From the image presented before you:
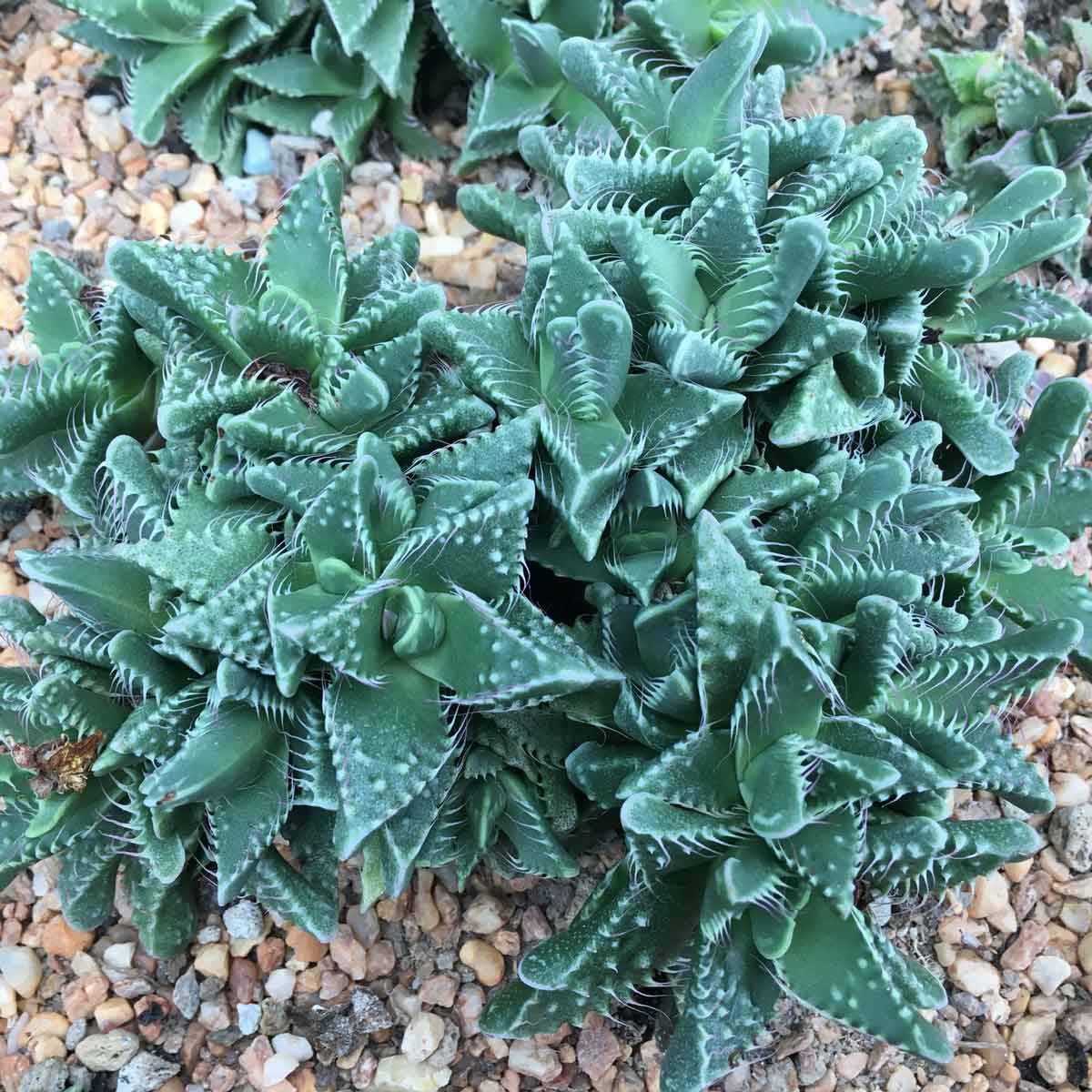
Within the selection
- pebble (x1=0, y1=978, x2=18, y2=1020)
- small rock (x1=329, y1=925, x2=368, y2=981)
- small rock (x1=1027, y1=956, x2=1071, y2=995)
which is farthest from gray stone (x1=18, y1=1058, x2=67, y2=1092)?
small rock (x1=1027, y1=956, x2=1071, y2=995)

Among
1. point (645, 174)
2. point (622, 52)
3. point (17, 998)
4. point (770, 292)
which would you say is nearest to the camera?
point (770, 292)

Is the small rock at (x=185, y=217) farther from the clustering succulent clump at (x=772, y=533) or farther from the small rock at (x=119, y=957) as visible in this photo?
the small rock at (x=119, y=957)

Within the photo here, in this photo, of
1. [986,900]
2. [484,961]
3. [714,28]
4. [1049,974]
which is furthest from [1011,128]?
[484,961]

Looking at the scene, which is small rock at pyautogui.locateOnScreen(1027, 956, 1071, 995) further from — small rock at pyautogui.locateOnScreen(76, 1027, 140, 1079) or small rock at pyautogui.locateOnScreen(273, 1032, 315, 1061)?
small rock at pyautogui.locateOnScreen(76, 1027, 140, 1079)

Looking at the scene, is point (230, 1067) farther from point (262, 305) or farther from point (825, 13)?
point (825, 13)

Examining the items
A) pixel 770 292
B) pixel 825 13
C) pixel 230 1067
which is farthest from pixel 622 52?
pixel 230 1067

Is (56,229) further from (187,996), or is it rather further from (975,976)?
(975,976)
